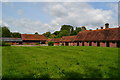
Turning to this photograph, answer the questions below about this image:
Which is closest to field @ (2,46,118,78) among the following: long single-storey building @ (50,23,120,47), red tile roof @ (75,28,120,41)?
long single-storey building @ (50,23,120,47)

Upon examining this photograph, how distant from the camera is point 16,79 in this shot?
19.4ft

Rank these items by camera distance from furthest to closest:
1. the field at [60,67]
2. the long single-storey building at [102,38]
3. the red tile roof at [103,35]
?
1. the red tile roof at [103,35]
2. the long single-storey building at [102,38]
3. the field at [60,67]

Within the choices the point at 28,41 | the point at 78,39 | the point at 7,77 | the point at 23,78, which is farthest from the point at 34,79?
the point at 28,41

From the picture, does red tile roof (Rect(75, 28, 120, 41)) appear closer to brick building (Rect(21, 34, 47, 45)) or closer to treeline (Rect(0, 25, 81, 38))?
brick building (Rect(21, 34, 47, 45))

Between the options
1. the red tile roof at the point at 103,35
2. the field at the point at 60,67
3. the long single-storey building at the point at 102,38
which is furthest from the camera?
the red tile roof at the point at 103,35

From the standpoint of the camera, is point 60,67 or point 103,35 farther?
point 103,35

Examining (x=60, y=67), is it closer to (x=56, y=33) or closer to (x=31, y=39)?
(x=31, y=39)

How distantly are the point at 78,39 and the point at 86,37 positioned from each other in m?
4.00

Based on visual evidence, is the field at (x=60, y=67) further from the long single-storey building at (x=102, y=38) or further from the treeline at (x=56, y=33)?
the treeline at (x=56, y=33)

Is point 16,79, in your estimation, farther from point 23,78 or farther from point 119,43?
point 119,43

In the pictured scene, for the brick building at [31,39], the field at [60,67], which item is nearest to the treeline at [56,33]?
the brick building at [31,39]

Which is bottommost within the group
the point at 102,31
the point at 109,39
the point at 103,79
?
the point at 103,79

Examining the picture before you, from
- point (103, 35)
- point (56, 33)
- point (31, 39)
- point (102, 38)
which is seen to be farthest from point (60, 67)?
point (56, 33)

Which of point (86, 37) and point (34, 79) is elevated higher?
point (86, 37)
